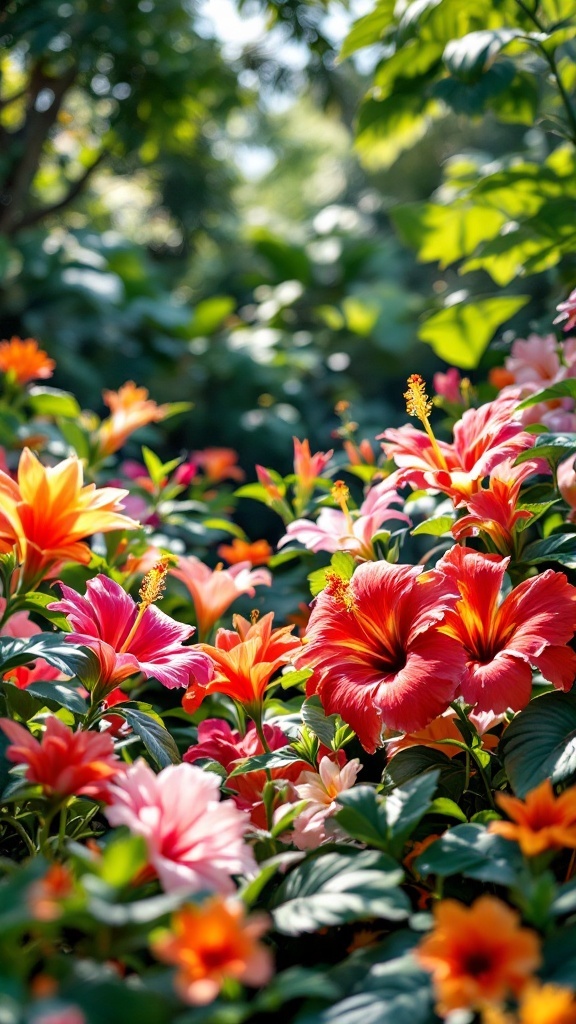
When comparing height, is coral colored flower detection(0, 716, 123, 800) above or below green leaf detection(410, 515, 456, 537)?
above

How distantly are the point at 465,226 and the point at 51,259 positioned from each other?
1.21 meters

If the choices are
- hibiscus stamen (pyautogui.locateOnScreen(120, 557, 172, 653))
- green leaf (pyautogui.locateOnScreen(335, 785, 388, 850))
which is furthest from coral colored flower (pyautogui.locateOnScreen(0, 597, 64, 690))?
green leaf (pyautogui.locateOnScreen(335, 785, 388, 850))

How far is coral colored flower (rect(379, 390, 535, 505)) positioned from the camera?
75 centimetres

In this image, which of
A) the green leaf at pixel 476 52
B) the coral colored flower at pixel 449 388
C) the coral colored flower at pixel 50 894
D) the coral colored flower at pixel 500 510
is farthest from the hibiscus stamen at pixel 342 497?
the green leaf at pixel 476 52

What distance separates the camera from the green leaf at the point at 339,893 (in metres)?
0.50

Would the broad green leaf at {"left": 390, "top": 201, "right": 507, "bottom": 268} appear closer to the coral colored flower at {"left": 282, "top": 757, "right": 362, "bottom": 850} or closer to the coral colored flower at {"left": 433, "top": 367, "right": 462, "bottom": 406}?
the coral colored flower at {"left": 433, "top": 367, "right": 462, "bottom": 406}

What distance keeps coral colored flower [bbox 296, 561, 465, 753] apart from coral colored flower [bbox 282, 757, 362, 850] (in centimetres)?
4

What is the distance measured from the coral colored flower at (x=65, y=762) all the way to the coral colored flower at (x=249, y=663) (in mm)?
151

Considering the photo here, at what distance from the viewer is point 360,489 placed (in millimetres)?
1517

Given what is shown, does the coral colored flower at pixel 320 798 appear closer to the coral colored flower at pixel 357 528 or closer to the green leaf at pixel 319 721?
the green leaf at pixel 319 721

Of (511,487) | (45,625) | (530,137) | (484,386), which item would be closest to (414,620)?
(511,487)

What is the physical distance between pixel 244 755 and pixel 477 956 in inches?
12.6

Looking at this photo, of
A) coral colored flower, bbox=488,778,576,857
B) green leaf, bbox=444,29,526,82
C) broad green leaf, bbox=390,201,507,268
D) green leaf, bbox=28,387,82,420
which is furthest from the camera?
broad green leaf, bbox=390,201,507,268

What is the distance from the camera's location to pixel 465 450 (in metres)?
0.80
